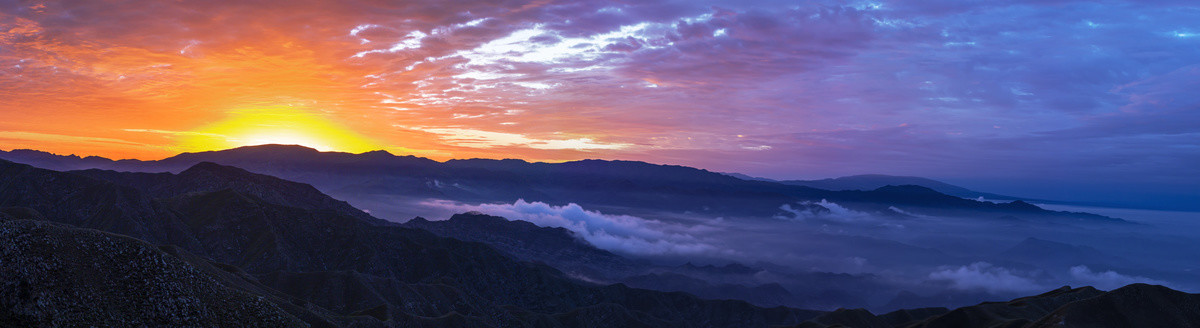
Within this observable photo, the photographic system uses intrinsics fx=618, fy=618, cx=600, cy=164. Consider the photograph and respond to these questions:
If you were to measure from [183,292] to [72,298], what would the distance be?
1356 centimetres

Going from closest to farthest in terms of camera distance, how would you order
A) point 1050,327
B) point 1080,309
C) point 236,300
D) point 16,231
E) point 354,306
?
point 16,231 → point 236,300 → point 1050,327 → point 1080,309 → point 354,306

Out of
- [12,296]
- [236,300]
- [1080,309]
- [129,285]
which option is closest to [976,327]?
[1080,309]

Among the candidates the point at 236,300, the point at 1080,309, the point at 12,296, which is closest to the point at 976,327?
the point at 1080,309

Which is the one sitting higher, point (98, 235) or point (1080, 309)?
point (98, 235)

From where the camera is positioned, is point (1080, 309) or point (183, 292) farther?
point (1080, 309)

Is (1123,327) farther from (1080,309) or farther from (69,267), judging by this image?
(69,267)

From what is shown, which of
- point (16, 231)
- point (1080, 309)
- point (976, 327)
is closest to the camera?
point (16, 231)

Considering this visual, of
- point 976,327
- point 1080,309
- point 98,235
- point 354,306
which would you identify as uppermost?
point 98,235

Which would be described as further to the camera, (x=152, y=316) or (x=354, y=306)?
(x=354, y=306)

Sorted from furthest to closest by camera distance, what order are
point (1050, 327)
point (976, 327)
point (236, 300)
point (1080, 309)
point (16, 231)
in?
point (976, 327), point (1080, 309), point (1050, 327), point (236, 300), point (16, 231)

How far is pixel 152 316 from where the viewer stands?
8762cm

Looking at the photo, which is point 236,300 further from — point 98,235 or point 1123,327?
point 1123,327

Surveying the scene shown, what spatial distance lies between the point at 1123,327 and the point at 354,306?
191902 millimetres

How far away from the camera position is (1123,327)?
121 m
